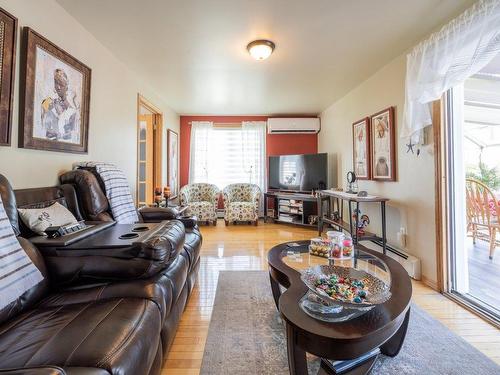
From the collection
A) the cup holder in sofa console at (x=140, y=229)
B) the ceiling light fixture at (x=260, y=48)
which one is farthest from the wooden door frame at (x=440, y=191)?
the cup holder in sofa console at (x=140, y=229)

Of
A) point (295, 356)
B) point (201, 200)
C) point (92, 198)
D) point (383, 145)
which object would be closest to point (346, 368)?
point (295, 356)

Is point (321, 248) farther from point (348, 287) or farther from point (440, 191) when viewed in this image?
point (440, 191)

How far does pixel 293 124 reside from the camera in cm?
522

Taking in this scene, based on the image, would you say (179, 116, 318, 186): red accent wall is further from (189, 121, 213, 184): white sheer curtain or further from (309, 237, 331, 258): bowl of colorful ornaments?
(309, 237, 331, 258): bowl of colorful ornaments

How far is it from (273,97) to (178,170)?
8.30ft

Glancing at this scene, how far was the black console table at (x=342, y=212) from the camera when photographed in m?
2.68

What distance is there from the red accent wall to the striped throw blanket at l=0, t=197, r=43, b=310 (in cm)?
437

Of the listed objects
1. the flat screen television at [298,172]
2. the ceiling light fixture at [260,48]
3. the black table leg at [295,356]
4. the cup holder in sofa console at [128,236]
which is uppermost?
the ceiling light fixture at [260,48]

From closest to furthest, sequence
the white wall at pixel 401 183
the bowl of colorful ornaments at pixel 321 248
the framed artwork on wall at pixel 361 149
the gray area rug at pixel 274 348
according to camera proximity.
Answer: the gray area rug at pixel 274 348, the bowl of colorful ornaments at pixel 321 248, the white wall at pixel 401 183, the framed artwork on wall at pixel 361 149

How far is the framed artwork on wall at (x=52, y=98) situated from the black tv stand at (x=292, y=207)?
3457 mm

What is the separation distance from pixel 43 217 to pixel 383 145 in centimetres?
321

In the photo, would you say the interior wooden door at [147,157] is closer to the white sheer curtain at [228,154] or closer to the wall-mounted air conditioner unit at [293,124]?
the white sheer curtain at [228,154]

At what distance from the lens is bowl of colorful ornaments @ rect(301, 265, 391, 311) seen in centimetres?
106

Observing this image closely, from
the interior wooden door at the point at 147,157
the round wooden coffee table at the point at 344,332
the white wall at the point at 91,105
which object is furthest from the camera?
the interior wooden door at the point at 147,157
